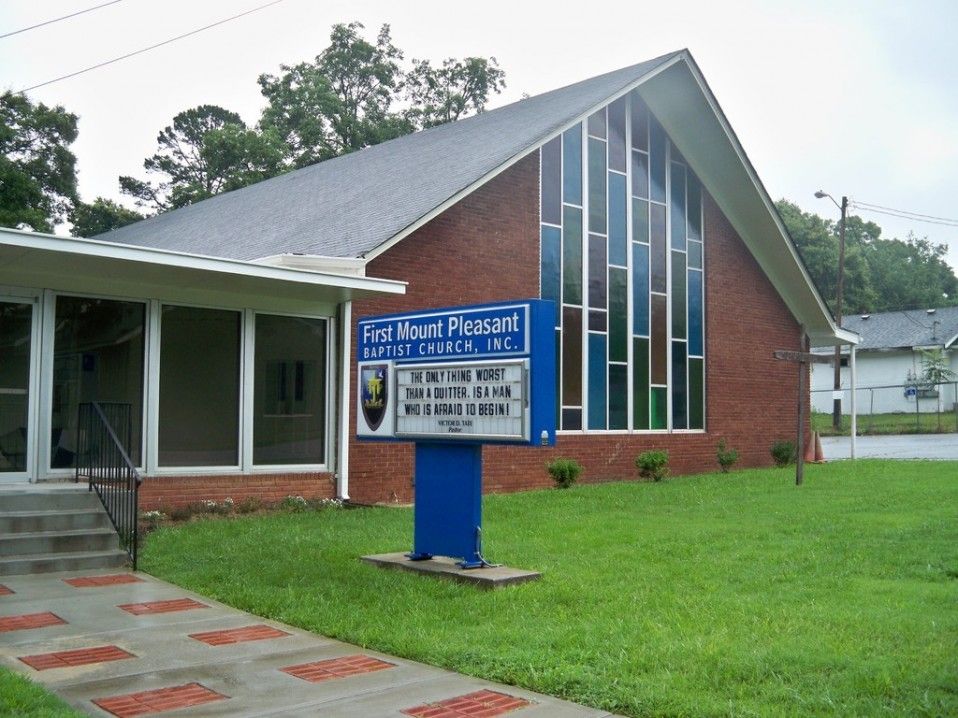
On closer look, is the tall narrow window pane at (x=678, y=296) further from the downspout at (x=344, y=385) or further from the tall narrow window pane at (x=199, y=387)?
the tall narrow window pane at (x=199, y=387)

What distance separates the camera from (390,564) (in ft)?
31.6

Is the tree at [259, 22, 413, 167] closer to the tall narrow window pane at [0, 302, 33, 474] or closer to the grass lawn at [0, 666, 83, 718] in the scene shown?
the tall narrow window pane at [0, 302, 33, 474]

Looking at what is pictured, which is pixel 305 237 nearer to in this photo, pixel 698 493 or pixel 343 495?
pixel 343 495

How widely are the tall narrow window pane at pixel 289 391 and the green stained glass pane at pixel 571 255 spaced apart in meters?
5.32

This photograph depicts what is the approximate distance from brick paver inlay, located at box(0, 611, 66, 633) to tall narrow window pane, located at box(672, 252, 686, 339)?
14884 mm

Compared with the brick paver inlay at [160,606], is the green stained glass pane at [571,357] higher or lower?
higher

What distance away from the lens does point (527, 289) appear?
58.9 feet

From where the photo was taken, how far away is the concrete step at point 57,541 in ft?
33.3

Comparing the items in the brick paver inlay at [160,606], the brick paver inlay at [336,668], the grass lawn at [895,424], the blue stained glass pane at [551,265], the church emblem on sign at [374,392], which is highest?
the blue stained glass pane at [551,265]

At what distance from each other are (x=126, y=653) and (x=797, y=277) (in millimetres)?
18529

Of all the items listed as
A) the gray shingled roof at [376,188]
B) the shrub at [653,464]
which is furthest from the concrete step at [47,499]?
the shrub at [653,464]

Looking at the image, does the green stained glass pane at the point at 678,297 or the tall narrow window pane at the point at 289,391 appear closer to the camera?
the tall narrow window pane at the point at 289,391

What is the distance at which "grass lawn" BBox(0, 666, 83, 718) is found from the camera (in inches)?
210

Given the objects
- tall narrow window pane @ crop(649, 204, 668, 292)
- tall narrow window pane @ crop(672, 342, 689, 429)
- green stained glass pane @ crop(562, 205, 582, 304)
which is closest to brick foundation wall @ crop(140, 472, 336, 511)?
green stained glass pane @ crop(562, 205, 582, 304)
